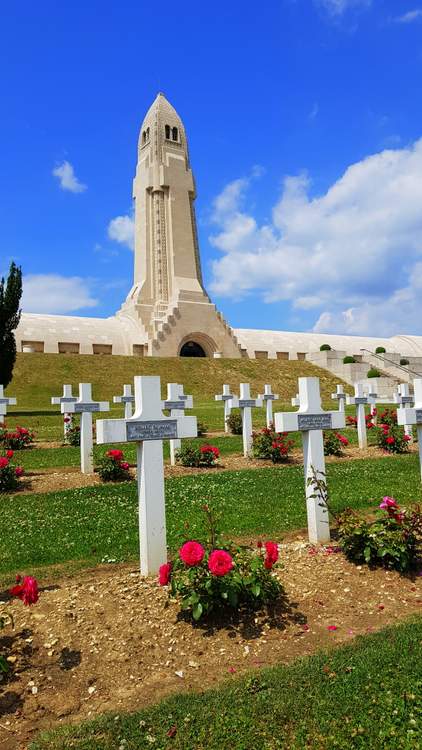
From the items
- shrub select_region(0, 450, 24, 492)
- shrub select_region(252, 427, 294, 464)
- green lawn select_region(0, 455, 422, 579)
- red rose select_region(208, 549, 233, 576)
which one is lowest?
green lawn select_region(0, 455, 422, 579)

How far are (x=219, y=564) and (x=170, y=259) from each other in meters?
42.9

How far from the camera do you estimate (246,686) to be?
3.22 metres

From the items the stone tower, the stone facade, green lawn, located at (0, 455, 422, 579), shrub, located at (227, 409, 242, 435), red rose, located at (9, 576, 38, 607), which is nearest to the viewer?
red rose, located at (9, 576, 38, 607)

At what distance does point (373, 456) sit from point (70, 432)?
8113 millimetres

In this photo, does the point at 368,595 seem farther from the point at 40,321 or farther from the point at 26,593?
the point at 40,321

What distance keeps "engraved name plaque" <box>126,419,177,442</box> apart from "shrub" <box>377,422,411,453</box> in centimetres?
886

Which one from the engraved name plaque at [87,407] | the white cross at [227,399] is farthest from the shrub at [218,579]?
the white cross at [227,399]

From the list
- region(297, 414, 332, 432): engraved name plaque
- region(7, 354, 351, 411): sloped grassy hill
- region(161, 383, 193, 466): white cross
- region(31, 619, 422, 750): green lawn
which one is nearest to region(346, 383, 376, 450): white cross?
region(161, 383, 193, 466): white cross

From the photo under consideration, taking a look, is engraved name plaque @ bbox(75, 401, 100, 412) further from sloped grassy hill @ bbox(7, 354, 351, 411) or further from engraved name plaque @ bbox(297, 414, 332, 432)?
sloped grassy hill @ bbox(7, 354, 351, 411)

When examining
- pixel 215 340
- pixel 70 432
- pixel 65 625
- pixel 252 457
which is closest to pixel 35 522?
pixel 65 625

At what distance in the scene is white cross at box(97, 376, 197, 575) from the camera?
503 cm

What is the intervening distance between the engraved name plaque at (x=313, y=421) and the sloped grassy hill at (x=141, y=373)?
69.6 feet

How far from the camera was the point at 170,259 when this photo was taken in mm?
45000

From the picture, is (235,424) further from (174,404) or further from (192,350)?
(192,350)
